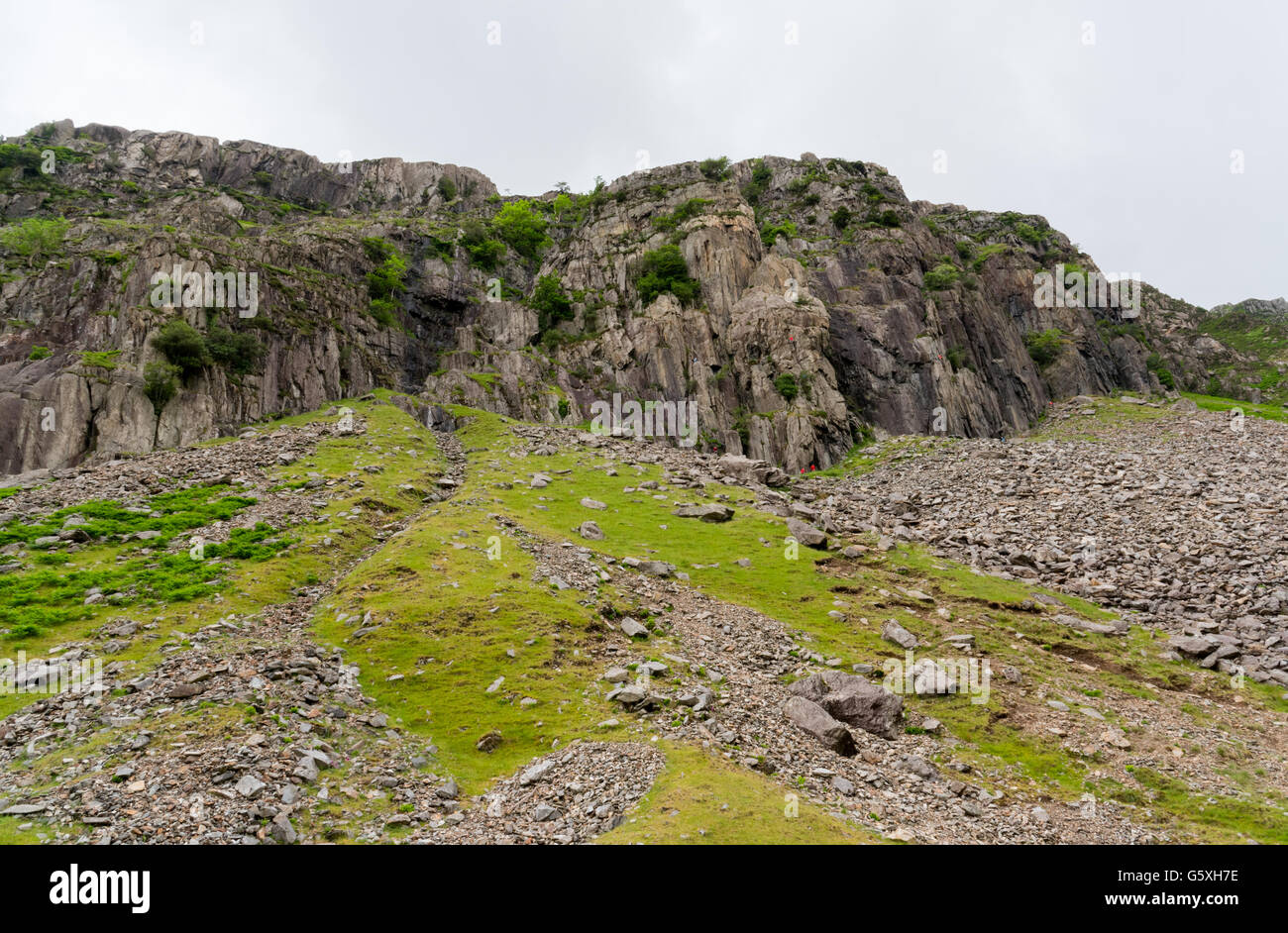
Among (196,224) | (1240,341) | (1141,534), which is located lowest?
(1141,534)

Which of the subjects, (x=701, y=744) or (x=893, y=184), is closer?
(x=701, y=744)

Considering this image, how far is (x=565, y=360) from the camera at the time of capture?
272ft

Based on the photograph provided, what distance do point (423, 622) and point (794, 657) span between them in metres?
14.4

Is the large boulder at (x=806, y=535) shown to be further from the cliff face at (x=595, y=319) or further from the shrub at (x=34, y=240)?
the shrub at (x=34, y=240)

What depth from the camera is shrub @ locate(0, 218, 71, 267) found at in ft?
240

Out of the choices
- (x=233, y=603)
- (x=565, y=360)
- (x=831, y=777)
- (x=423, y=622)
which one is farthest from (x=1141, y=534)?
(x=565, y=360)

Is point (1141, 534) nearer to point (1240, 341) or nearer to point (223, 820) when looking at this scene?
point (223, 820)

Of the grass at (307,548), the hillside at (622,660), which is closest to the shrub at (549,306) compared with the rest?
the grass at (307,548)

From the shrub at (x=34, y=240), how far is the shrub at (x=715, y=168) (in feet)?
327

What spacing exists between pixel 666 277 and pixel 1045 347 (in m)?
61.0

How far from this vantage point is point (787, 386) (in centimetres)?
7575

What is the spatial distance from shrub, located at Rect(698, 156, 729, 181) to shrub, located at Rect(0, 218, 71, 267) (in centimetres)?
9958

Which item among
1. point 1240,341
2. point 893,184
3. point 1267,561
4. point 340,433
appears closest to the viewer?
point 1267,561

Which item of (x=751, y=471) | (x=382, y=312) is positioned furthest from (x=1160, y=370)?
(x=382, y=312)
